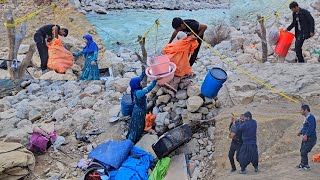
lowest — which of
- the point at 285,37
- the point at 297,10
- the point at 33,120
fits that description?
the point at 33,120

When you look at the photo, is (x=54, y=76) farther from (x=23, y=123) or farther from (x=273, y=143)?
(x=273, y=143)

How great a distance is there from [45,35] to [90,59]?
1097 millimetres

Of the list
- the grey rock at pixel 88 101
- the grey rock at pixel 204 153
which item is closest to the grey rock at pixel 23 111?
the grey rock at pixel 88 101

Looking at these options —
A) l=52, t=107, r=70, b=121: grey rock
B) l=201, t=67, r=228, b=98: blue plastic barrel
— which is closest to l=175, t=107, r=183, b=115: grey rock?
l=201, t=67, r=228, b=98: blue plastic barrel

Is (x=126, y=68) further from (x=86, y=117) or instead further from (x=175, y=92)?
(x=175, y=92)

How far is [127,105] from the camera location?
5.46m

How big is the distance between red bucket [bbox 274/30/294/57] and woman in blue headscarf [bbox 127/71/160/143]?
2.73 metres

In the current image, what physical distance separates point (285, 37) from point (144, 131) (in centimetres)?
291

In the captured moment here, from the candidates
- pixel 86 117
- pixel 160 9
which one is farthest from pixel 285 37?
pixel 160 9

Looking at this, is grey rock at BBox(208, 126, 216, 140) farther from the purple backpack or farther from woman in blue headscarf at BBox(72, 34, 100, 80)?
woman in blue headscarf at BBox(72, 34, 100, 80)

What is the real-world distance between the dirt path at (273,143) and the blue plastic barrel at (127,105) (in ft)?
3.97

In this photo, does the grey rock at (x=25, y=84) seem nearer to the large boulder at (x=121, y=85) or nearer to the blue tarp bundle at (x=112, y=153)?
the large boulder at (x=121, y=85)

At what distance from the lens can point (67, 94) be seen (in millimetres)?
6574

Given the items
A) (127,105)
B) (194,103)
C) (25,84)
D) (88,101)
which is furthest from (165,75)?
(25,84)
